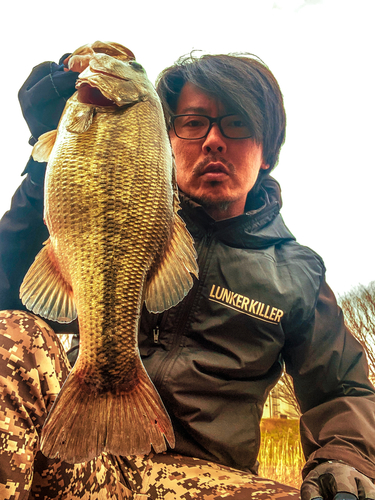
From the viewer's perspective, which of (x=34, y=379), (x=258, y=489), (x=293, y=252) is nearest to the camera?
(x=34, y=379)

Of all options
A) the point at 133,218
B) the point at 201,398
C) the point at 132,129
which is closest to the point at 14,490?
the point at 133,218

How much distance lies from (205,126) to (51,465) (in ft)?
5.22

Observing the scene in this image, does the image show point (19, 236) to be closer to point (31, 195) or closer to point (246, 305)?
point (31, 195)

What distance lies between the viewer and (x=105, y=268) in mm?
890

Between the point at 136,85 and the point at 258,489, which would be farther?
the point at 258,489

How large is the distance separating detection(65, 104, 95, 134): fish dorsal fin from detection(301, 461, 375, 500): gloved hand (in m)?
1.37

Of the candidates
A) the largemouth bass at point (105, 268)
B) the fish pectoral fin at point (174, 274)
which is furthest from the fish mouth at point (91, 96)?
the fish pectoral fin at point (174, 274)

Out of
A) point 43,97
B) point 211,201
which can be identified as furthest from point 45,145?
point 211,201

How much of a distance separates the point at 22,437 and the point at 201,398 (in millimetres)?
825

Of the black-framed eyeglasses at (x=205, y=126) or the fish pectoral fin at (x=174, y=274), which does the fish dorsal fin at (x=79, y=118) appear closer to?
the fish pectoral fin at (x=174, y=274)

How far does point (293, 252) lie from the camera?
2100 mm

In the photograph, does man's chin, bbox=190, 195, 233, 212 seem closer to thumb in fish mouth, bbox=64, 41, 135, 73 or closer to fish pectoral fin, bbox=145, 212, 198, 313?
thumb in fish mouth, bbox=64, 41, 135, 73

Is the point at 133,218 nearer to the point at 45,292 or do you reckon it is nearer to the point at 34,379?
the point at 45,292

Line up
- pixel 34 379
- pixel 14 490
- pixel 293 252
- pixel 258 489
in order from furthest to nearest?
pixel 293 252
pixel 258 489
pixel 34 379
pixel 14 490
